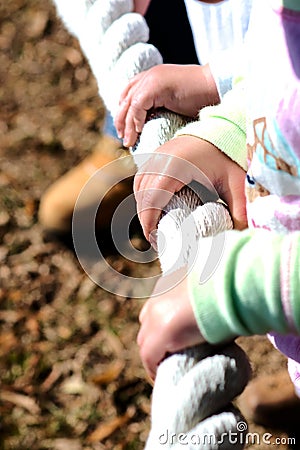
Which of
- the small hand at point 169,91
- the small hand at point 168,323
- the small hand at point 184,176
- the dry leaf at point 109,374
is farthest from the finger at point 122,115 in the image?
the dry leaf at point 109,374

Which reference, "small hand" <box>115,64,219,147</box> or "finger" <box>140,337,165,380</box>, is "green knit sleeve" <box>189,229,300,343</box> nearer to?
"finger" <box>140,337,165,380</box>

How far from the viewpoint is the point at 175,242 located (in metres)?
0.67

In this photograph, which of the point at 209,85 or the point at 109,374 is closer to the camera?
the point at 209,85

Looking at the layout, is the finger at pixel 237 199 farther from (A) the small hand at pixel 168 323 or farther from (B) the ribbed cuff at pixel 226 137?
(A) the small hand at pixel 168 323

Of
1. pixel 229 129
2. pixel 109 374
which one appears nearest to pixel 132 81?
pixel 229 129

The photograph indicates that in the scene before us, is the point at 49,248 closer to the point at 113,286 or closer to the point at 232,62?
the point at 113,286

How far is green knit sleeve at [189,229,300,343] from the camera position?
58cm

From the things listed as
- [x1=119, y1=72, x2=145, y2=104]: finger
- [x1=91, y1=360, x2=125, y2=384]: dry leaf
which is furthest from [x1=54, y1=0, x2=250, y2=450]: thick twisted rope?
[x1=91, y1=360, x2=125, y2=384]: dry leaf

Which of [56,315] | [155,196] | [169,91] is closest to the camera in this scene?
[155,196]

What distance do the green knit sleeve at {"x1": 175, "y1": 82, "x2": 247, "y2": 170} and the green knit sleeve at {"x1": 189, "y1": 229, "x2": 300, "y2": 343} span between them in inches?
8.8

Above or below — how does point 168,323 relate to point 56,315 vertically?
above

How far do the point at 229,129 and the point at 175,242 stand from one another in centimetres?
20

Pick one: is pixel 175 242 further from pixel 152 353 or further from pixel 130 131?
pixel 130 131

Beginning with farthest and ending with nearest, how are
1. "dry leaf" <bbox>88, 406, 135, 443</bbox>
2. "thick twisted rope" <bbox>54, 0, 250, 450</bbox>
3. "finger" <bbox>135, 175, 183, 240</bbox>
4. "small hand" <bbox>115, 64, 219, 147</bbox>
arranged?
"dry leaf" <bbox>88, 406, 135, 443</bbox> < "small hand" <bbox>115, 64, 219, 147</bbox> < "finger" <bbox>135, 175, 183, 240</bbox> < "thick twisted rope" <bbox>54, 0, 250, 450</bbox>
